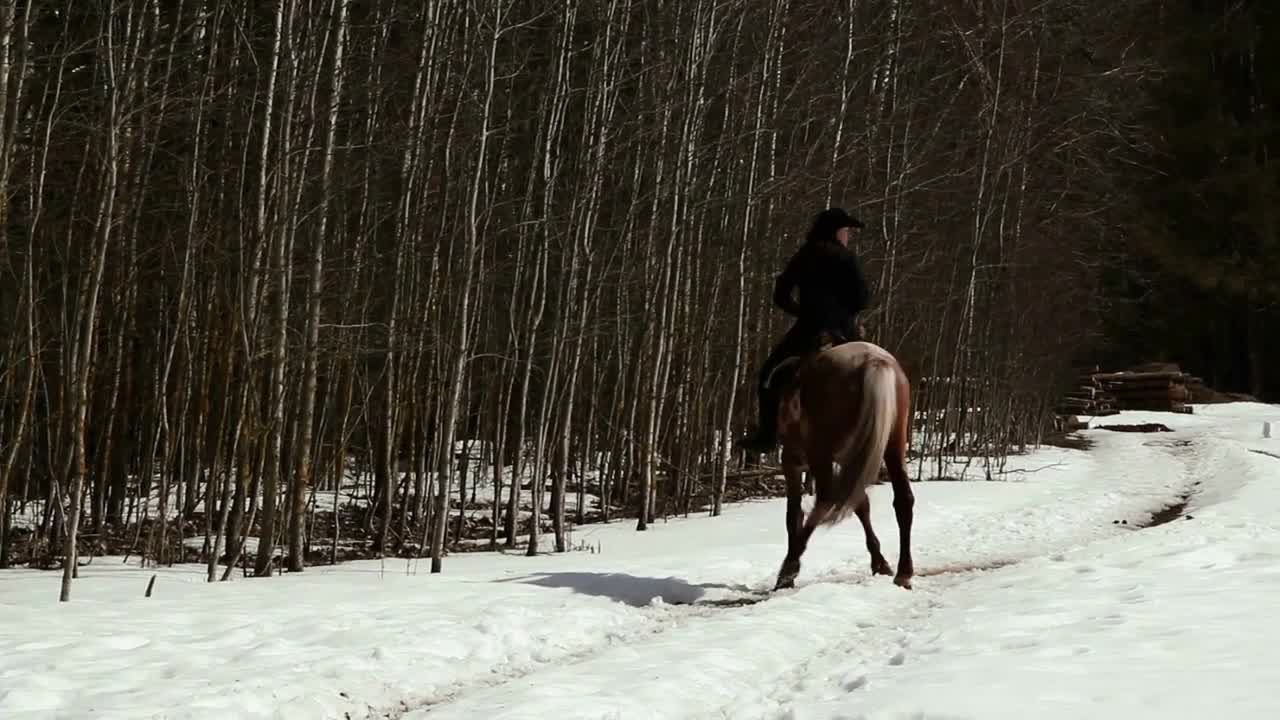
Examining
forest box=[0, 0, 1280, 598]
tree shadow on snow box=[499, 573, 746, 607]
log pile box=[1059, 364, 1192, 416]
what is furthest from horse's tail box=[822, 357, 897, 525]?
log pile box=[1059, 364, 1192, 416]

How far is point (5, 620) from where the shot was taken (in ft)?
18.8

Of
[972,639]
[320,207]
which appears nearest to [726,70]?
[320,207]

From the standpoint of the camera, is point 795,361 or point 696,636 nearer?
point 696,636

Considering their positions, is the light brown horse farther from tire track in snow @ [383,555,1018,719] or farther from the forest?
the forest

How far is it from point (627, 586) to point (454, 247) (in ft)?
20.3

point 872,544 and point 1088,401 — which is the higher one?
point 1088,401

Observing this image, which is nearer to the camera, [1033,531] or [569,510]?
[1033,531]

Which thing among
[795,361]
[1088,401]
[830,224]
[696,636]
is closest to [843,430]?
[795,361]

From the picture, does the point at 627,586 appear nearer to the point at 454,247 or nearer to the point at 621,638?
the point at 621,638

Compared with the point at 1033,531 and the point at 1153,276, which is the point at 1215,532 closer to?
the point at 1033,531

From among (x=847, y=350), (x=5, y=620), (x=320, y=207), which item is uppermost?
(x=320, y=207)

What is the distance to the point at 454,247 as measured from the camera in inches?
506

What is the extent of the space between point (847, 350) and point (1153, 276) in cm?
3827

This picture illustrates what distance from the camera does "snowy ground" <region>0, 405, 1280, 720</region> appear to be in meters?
4.61
